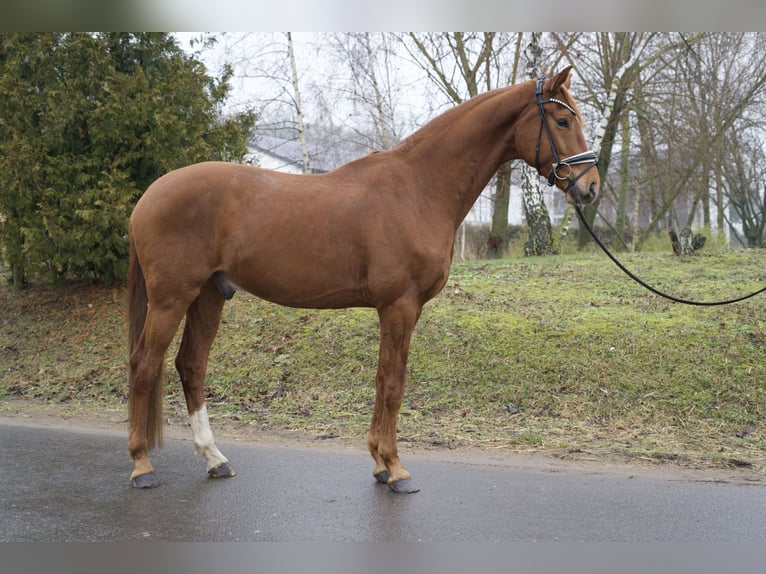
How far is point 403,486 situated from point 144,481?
170 centimetres

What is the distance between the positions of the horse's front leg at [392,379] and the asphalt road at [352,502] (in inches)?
5.9

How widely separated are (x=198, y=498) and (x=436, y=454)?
6.33ft

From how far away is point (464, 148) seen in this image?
4.66m

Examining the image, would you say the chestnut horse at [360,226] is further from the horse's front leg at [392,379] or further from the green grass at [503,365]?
the green grass at [503,365]

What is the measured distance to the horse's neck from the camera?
4.64 m

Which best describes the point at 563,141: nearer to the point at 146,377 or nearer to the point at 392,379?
the point at 392,379

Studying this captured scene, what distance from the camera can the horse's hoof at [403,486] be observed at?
4449 millimetres

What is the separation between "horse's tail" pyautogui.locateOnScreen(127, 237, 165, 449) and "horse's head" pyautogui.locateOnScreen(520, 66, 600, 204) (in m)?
2.85

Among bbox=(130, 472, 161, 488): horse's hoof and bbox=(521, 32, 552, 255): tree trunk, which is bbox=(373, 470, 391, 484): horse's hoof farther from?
bbox=(521, 32, 552, 255): tree trunk

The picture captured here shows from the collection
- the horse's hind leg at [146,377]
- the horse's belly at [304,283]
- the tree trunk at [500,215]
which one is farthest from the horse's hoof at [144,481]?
the tree trunk at [500,215]

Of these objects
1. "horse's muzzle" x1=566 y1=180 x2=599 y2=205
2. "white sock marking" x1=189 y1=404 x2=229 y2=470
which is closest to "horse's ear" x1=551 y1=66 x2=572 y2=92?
"horse's muzzle" x1=566 y1=180 x2=599 y2=205

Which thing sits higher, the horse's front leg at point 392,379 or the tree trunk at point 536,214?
the tree trunk at point 536,214
